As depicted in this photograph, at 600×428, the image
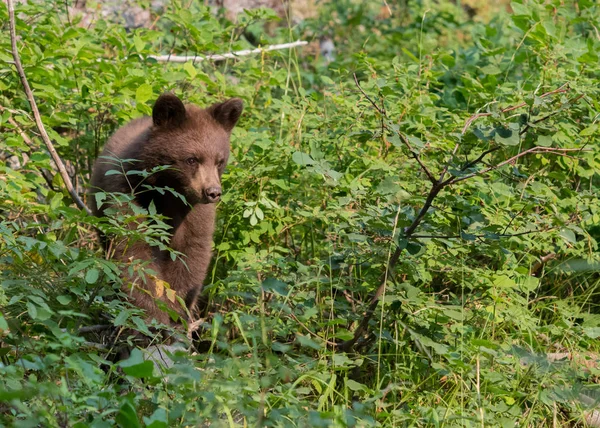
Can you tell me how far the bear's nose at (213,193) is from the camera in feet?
17.9

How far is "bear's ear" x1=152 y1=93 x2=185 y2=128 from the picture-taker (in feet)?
18.1

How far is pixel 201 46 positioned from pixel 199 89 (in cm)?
36

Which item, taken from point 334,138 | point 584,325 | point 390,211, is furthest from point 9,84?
point 584,325

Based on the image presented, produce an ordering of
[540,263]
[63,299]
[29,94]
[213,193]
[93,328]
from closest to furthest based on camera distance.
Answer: [63,299]
[93,328]
[29,94]
[213,193]
[540,263]

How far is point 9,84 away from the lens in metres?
6.06

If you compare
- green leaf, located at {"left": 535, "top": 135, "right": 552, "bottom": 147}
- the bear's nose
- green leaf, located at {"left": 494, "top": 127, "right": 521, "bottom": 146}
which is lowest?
the bear's nose

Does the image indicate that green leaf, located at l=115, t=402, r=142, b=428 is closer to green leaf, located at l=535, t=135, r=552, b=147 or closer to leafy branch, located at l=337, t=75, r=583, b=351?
leafy branch, located at l=337, t=75, r=583, b=351

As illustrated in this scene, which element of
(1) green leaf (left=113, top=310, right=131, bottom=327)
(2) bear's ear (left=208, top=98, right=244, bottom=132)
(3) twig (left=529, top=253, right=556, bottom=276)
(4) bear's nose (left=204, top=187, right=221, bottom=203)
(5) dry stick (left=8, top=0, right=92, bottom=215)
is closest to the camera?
(1) green leaf (left=113, top=310, right=131, bottom=327)

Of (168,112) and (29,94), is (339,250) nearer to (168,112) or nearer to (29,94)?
(168,112)

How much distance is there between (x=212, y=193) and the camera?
5461mm

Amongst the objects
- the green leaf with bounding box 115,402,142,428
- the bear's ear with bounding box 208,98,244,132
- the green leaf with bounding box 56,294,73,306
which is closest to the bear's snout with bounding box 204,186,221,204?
the bear's ear with bounding box 208,98,244,132

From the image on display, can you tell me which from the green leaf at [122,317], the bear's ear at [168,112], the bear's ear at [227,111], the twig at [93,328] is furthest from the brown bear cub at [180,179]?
the green leaf at [122,317]

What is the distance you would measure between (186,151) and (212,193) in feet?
1.38

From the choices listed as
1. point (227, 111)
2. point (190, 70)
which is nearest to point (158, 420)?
point (227, 111)
